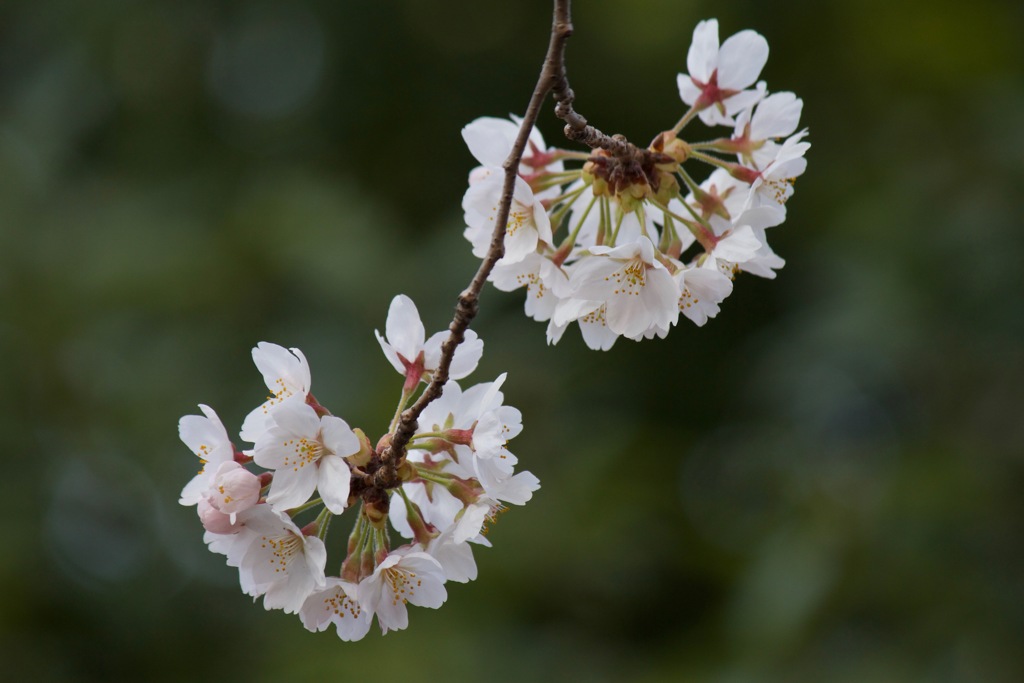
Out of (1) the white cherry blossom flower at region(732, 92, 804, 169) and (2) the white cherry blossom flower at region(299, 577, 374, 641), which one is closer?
(2) the white cherry blossom flower at region(299, 577, 374, 641)

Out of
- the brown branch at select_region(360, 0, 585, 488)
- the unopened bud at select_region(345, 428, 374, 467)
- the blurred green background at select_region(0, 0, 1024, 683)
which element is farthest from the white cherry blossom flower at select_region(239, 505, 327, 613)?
the blurred green background at select_region(0, 0, 1024, 683)

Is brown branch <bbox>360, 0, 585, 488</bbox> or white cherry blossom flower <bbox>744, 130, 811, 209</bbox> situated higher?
white cherry blossom flower <bbox>744, 130, 811, 209</bbox>

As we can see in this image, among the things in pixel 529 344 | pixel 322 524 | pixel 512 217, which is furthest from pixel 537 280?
pixel 529 344

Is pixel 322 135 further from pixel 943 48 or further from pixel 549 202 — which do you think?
pixel 549 202

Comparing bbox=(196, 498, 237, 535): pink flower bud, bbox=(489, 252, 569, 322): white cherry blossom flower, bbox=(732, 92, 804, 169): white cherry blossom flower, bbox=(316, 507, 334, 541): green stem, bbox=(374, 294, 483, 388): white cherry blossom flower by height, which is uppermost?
bbox=(732, 92, 804, 169): white cherry blossom flower

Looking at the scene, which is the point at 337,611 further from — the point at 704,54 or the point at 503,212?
the point at 704,54

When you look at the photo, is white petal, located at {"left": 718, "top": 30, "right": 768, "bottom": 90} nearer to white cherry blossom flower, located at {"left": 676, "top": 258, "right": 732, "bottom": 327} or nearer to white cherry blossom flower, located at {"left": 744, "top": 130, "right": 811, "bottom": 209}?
white cherry blossom flower, located at {"left": 744, "top": 130, "right": 811, "bottom": 209}

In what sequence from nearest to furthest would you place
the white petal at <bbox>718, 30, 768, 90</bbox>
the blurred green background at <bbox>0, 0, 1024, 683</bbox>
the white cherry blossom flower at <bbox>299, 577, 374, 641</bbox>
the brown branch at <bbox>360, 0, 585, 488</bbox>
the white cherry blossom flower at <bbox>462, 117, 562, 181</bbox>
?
the brown branch at <bbox>360, 0, 585, 488</bbox> → the white cherry blossom flower at <bbox>299, 577, 374, 641</bbox> → the white cherry blossom flower at <bbox>462, 117, 562, 181</bbox> → the white petal at <bbox>718, 30, 768, 90</bbox> → the blurred green background at <bbox>0, 0, 1024, 683</bbox>
